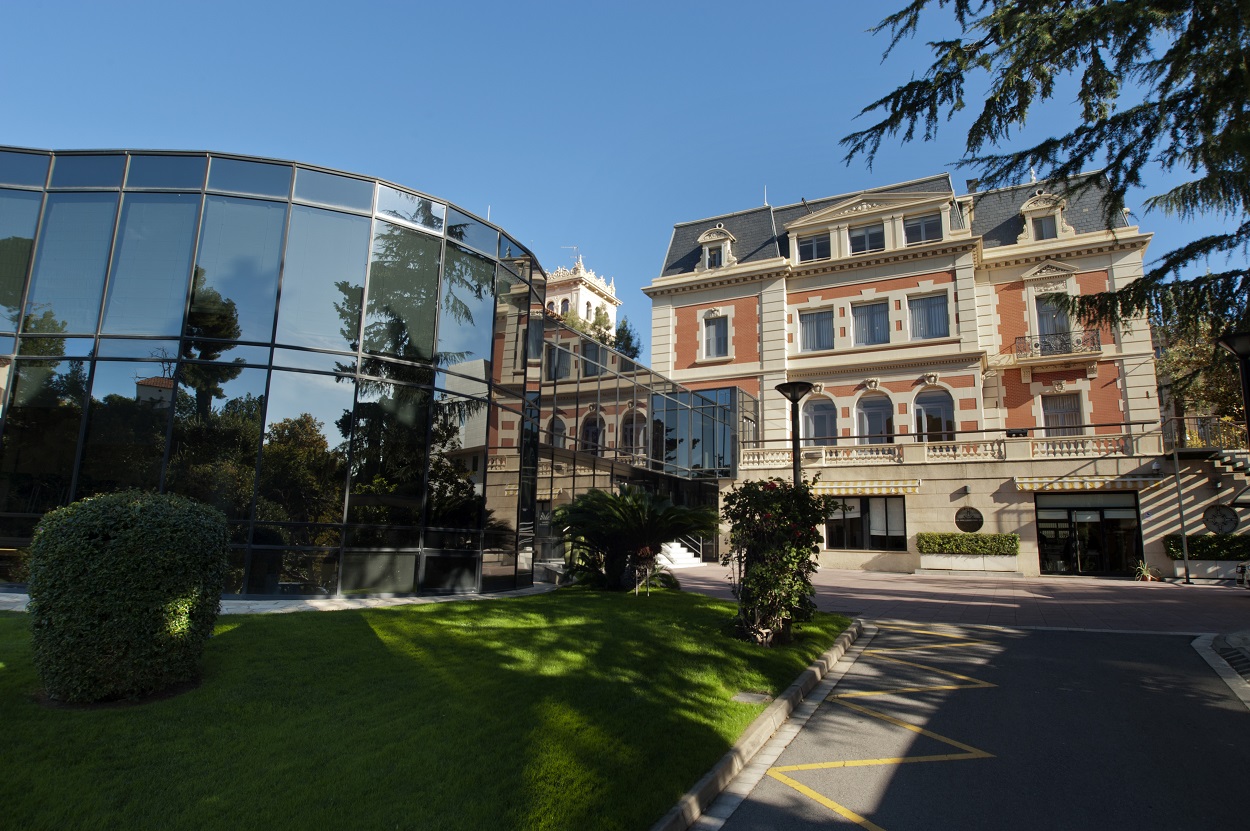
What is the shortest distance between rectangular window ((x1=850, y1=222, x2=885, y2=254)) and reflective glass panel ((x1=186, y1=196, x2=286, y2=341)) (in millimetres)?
23731

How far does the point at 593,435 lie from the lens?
64.8 feet

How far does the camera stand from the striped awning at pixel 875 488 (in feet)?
81.0

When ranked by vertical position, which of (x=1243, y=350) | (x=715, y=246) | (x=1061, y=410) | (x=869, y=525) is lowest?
(x=869, y=525)

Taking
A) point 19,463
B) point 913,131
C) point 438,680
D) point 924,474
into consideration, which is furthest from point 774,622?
point 924,474

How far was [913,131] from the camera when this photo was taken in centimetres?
947

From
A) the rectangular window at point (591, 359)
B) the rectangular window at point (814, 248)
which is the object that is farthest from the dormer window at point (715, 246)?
the rectangular window at point (591, 359)

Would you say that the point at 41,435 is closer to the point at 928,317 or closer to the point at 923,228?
the point at 928,317

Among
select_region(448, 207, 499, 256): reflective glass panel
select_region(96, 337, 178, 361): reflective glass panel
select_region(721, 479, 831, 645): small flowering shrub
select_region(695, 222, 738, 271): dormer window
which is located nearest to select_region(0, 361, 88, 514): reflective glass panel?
select_region(96, 337, 178, 361): reflective glass panel

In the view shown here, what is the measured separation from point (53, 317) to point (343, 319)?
4987 millimetres

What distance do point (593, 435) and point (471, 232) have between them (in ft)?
23.2

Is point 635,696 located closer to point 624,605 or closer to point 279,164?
point 624,605

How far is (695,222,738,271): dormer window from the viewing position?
106 feet

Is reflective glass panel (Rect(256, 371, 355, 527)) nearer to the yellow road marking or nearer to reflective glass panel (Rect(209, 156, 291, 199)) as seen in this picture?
reflective glass panel (Rect(209, 156, 291, 199))

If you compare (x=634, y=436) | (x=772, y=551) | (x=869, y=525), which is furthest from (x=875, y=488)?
(x=772, y=551)
